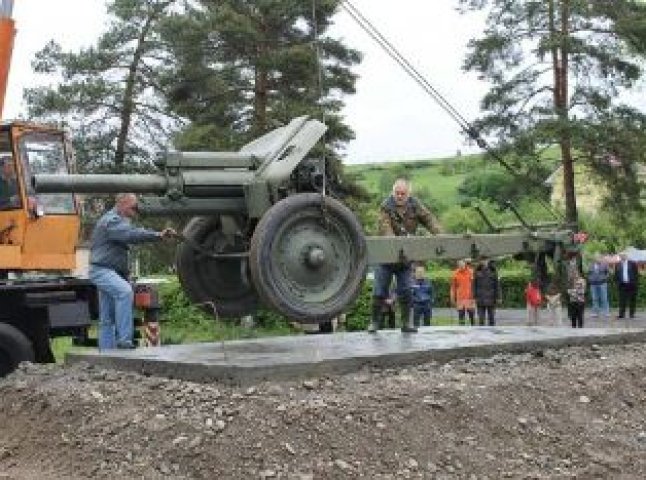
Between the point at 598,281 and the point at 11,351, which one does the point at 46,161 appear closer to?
the point at 11,351

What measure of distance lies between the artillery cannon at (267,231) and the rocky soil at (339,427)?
1201 mm

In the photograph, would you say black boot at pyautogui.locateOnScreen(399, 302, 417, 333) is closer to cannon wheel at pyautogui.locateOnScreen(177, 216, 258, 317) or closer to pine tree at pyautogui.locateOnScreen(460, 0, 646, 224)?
cannon wheel at pyautogui.locateOnScreen(177, 216, 258, 317)

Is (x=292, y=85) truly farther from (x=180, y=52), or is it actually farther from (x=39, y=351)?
(x=39, y=351)

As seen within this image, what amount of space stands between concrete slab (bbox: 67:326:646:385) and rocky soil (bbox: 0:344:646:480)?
13 centimetres

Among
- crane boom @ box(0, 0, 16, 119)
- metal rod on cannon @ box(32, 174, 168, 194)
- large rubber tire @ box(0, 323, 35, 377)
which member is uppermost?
crane boom @ box(0, 0, 16, 119)

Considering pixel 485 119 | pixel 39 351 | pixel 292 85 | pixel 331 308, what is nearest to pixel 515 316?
pixel 485 119

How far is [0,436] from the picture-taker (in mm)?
8844

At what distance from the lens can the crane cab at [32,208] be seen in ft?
46.9

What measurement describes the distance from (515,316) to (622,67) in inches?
324

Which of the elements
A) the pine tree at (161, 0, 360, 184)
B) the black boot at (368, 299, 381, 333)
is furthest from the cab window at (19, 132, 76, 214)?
the pine tree at (161, 0, 360, 184)

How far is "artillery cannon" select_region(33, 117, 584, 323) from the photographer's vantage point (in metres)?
9.40

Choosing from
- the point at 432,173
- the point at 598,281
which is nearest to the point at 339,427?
the point at 598,281

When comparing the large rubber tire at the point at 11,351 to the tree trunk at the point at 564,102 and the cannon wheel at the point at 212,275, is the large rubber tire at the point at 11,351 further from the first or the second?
the tree trunk at the point at 564,102

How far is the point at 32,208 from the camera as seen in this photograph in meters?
14.4
